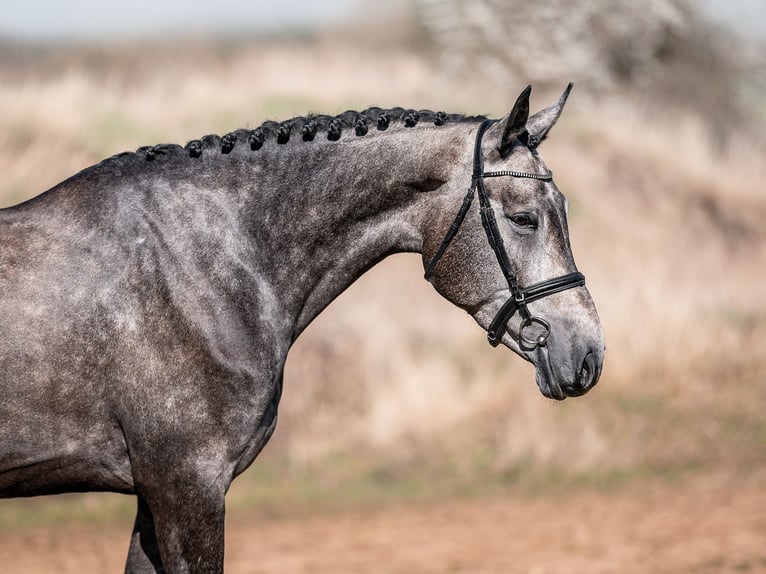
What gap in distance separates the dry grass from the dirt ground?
2.98 ft

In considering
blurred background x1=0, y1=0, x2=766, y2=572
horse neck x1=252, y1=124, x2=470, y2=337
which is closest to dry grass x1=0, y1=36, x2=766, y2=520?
blurred background x1=0, y1=0, x2=766, y2=572

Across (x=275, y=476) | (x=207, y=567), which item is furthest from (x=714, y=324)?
(x=207, y=567)

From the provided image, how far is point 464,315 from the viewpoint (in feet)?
45.4

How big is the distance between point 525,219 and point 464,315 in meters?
10.3

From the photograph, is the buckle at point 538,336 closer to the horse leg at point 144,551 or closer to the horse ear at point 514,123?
the horse ear at point 514,123

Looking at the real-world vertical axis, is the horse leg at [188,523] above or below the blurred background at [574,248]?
below

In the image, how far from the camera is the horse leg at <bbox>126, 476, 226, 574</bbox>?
3338 mm

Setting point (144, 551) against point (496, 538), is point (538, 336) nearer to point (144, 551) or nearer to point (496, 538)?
point (144, 551)

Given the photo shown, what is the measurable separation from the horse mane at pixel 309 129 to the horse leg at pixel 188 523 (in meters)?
1.24

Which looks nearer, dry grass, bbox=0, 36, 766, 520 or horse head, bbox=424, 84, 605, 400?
horse head, bbox=424, 84, 605, 400

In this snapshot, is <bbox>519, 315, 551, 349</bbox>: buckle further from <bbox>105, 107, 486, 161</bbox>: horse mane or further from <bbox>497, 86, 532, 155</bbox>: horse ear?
<bbox>105, 107, 486, 161</bbox>: horse mane

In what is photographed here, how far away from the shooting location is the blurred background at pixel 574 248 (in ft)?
33.3

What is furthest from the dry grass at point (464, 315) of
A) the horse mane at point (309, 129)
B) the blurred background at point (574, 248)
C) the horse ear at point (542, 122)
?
the horse ear at point (542, 122)

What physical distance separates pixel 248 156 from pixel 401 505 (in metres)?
6.68
